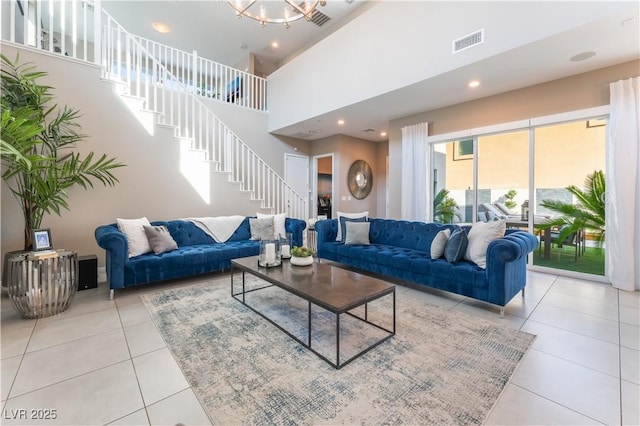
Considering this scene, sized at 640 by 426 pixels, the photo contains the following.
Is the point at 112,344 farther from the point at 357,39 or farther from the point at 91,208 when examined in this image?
the point at 357,39

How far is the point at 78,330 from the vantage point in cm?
233

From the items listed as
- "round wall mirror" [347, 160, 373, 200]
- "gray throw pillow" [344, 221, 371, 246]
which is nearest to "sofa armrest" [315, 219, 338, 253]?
"gray throw pillow" [344, 221, 371, 246]

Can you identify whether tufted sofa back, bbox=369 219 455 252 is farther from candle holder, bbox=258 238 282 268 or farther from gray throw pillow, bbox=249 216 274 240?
candle holder, bbox=258 238 282 268

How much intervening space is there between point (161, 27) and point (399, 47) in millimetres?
5656

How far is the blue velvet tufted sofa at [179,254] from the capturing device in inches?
120

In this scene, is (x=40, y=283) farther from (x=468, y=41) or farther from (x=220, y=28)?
(x=220, y=28)

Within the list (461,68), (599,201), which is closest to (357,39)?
(461,68)

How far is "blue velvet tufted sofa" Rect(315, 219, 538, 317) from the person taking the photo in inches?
103

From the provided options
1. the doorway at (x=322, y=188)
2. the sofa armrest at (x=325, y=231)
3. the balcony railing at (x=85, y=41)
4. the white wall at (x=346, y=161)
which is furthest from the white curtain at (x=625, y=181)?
the balcony railing at (x=85, y=41)

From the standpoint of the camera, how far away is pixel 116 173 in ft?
13.5

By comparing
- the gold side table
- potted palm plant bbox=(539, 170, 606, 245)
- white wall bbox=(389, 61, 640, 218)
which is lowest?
the gold side table

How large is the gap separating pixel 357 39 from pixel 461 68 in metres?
1.95

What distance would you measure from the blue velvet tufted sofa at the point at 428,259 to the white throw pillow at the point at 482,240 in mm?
87

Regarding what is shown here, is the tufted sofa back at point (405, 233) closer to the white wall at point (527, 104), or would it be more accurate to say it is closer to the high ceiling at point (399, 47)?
the white wall at point (527, 104)
